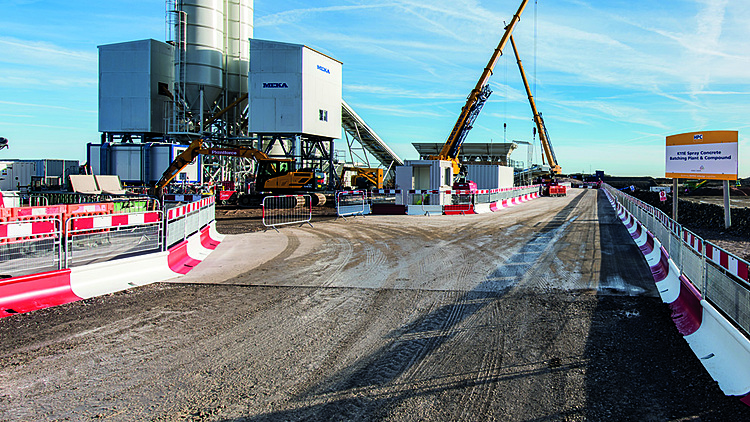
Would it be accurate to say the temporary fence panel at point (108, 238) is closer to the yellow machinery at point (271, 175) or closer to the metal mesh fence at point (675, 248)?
the metal mesh fence at point (675, 248)

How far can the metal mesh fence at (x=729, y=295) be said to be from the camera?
4.81 m

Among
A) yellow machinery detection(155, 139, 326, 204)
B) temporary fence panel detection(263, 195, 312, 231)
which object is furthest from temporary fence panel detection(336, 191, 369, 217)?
yellow machinery detection(155, 139, 326, 204)

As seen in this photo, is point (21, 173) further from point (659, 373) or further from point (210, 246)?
point (659, 373)

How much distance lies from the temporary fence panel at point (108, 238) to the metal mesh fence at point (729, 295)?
871 cm

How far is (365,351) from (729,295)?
389 centimetres

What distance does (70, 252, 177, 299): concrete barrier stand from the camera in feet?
25.4

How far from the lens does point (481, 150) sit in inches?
3329

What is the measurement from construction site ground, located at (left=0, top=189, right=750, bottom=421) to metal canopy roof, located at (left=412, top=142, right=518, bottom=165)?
73.4 meters

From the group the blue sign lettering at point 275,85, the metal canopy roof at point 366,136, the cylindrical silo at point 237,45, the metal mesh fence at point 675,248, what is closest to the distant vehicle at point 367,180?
the metal canopy roof at point 366,136

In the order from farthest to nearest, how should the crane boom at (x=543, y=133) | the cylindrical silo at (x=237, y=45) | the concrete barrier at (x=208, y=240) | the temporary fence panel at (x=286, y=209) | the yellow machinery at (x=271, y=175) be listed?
the crane boom at (x=543, y=133) < the cylindrical silo at (x=237, y=45) < the yellow machinery at (x=271, y=175) < the temporary fence panel at (x=286, y=209) < the concrete barrier at (x=208, y=240)

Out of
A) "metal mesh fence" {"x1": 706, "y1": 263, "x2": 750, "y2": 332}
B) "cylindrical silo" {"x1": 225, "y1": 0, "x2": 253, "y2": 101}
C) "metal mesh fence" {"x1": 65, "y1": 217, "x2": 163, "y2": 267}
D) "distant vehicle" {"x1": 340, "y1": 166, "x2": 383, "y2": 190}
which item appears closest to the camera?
"metal mesh fence" {"x1": 706, "y1": 263, "x2": 750, "y2": 332}

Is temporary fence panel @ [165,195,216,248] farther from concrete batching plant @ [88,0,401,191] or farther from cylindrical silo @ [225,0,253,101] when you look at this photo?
cylindrical silo @ [225,0,253,101]

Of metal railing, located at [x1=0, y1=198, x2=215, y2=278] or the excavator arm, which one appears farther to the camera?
the excavator arm

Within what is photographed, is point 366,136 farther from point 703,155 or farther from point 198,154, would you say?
point 703,155
